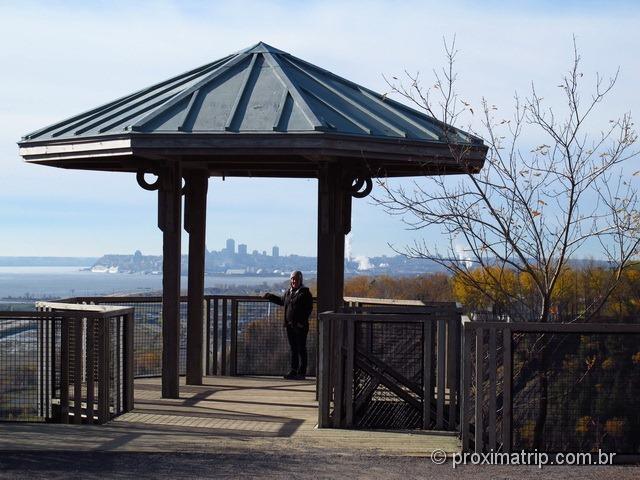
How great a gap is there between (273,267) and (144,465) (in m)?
69.8

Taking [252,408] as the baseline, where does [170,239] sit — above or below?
above

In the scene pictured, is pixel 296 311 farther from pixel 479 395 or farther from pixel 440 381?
pixel 479 395

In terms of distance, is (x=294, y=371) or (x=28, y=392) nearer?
(x=28, y=392)

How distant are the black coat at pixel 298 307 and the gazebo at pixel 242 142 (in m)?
0.99

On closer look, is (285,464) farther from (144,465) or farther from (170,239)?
(170,239)

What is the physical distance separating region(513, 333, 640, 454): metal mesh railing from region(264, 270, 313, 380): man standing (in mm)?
6971

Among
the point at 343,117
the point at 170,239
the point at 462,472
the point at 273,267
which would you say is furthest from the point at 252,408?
the point at 273,267

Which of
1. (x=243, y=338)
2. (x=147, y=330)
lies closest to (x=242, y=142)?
(x=147, y=330)

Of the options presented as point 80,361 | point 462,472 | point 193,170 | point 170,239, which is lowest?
point 462,472

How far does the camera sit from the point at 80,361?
12414 millimetres

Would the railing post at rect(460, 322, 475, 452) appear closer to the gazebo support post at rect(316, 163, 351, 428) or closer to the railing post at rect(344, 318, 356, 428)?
the railing post at rect(344, 318, 356, 428)

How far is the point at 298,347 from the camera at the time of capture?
17953 millimetres

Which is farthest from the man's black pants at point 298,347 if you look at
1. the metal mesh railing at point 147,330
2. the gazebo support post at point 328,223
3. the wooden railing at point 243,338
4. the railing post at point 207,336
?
the gazebo support post at point 328,223

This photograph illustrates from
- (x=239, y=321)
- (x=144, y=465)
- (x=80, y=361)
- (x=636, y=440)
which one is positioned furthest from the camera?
(x=239, y=321)
